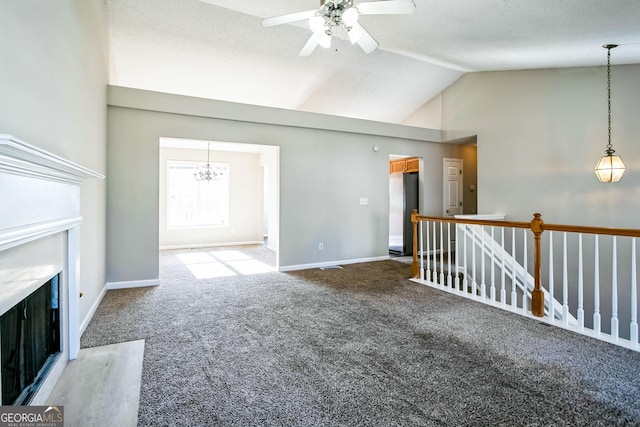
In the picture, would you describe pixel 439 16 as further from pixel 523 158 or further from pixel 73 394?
pixel 73 394

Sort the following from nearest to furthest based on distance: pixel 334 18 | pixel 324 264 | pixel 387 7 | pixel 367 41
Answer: pixel 387 7, pixel 334 18, pixel 367 41, pixel 324 264

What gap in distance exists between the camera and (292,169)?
17.5 feet

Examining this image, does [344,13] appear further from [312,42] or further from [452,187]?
[452,187]

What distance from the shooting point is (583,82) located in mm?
4801

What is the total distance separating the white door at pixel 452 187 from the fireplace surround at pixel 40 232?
649cm

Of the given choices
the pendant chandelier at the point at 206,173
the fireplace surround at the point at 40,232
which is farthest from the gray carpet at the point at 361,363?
the pendant chandelier at the point at 206,173

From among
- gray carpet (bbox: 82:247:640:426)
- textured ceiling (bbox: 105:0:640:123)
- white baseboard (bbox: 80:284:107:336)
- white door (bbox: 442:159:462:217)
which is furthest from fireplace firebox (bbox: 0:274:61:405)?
white door (bbox: 442:159:462:217)

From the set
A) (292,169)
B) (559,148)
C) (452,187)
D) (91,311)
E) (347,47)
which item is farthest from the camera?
(452,187)

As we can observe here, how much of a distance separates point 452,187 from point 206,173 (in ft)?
19.4

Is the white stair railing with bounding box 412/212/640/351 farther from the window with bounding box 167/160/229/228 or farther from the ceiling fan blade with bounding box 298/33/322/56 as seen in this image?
the window with bounding box 167/160/229/228

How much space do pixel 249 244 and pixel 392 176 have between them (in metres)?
4.65

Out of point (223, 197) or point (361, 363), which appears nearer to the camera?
point (361, 363)

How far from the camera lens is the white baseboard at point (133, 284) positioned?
4.18 m

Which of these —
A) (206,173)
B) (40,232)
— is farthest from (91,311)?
(206,173)
